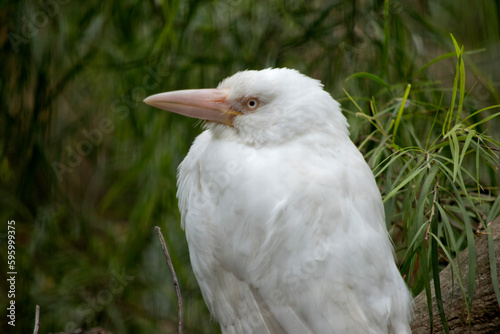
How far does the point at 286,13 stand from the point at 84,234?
1155 mm

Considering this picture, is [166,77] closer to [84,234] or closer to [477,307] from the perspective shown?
[84,234]

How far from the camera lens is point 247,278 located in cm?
125

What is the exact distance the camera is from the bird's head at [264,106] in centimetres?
128

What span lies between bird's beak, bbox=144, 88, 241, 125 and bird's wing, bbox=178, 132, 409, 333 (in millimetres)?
71

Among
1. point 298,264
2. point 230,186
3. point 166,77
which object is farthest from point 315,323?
point 166,77
